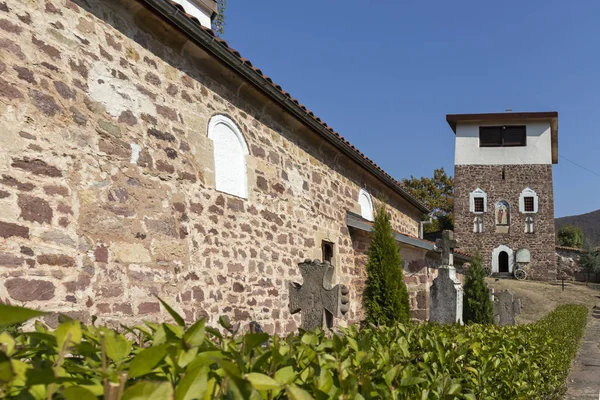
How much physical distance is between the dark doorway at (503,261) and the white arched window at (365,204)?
74.4 feet

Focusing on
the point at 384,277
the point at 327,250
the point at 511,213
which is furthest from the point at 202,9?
the point at 511,213

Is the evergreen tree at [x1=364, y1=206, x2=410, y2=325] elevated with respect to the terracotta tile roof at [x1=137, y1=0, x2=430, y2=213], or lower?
lower

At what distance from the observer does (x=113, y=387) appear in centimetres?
88

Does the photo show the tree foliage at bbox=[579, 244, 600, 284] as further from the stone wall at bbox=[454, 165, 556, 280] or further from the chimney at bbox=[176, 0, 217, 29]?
the chimney at bbox=[176, 0, 217, 29]

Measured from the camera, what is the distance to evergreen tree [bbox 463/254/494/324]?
535 inches

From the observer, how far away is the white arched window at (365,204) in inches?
462

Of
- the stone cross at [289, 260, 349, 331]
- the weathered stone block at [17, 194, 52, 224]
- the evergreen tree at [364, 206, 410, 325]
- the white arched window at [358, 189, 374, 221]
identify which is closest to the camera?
the weathered stone block at [17, 194, 52, 224]

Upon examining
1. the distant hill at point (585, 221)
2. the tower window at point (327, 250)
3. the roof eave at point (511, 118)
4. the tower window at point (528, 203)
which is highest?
the roof eave at point (511, 118)

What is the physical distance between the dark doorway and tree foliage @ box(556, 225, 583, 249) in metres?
11.1

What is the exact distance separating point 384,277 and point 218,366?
875 centimetres

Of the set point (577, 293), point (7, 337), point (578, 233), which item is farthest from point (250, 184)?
A: point (578, 233)

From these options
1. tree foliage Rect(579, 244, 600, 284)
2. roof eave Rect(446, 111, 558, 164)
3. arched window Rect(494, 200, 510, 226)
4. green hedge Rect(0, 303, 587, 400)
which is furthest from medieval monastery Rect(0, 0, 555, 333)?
tree foliage Rect(579, 244, 600, 284)

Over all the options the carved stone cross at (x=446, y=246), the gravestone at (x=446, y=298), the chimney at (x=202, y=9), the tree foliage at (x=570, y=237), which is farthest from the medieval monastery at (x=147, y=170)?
the tree foliage at (x=570, y=237)

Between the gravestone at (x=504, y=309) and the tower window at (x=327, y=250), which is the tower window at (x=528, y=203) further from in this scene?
the tower window at (x=327, y=250)
